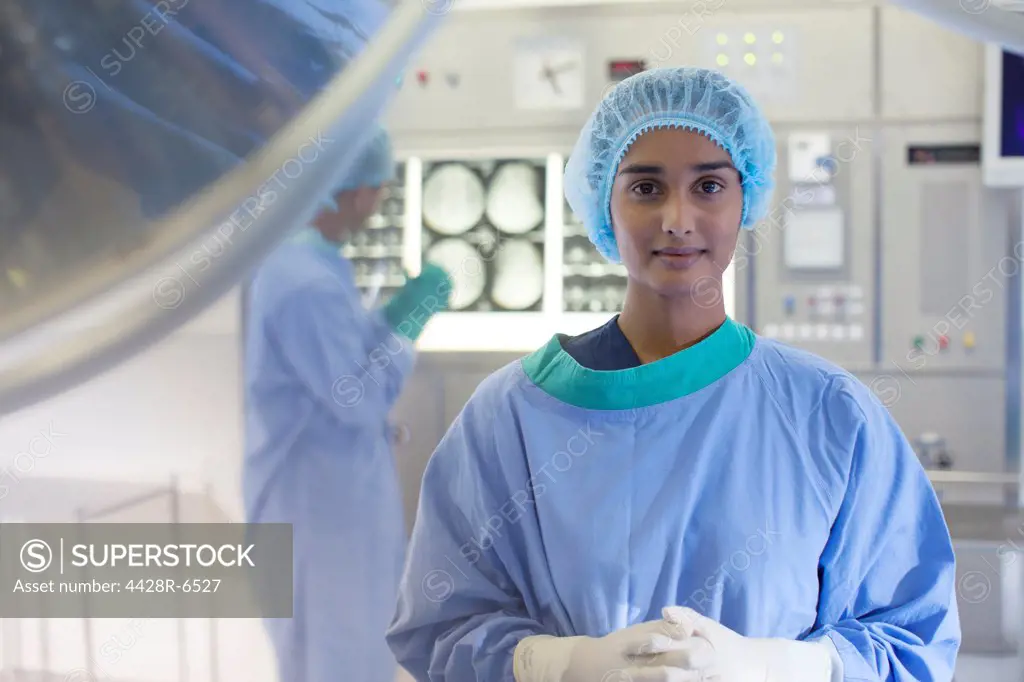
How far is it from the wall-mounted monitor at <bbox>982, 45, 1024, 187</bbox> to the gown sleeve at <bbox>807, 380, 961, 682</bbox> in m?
1.40

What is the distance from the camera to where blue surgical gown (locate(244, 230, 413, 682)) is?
196 centimetres

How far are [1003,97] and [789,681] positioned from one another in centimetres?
173

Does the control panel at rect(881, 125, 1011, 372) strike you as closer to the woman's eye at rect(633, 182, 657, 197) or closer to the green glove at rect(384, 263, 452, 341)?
the green glove at rect(384, 263, 452, 341)

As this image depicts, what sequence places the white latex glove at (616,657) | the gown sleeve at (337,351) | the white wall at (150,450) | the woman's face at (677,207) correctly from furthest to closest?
the white wall at (150,450) → the gown sleeve at (337,351) → the woman's face at (677,207) → the white latex glove at (616,657)

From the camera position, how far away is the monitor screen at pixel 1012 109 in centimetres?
211

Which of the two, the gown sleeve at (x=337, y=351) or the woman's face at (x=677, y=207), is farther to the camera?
the gown sleeve at (x=337, y=351)

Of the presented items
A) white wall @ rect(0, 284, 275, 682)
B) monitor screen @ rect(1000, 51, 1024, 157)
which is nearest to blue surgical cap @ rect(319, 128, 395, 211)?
white wall @ rect(0, 284, 275, 682)

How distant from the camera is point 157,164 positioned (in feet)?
6.69

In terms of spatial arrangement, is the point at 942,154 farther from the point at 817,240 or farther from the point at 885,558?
the point at 885,558

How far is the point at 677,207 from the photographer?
1022 mm

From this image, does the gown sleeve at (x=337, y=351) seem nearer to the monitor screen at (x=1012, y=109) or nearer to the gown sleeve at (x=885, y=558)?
the gown sleeve at (x=885, y=558)

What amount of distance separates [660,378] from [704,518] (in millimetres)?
169

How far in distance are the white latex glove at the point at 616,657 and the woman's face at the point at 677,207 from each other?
388mm

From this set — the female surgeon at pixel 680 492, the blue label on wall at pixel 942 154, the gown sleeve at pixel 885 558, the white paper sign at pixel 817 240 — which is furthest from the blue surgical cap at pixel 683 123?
the blue label on wall at pixel 942 154
